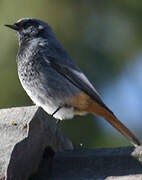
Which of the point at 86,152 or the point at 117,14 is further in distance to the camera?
the point at 117,14

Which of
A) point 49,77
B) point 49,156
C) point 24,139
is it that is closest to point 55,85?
point 49,77

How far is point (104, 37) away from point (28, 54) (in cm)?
268

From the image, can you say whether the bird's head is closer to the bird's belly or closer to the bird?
the bird

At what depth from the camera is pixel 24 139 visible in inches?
114

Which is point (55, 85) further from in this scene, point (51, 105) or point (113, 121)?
point (113, 121)

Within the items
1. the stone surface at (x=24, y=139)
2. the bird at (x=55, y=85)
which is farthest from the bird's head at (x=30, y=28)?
the stone surface at (x=24, y=139)

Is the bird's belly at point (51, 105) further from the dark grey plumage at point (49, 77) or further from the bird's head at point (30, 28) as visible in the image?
the bird's head at point (30, 28)

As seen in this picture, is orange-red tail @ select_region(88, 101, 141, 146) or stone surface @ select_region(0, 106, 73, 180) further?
orange-red tail @ select_region(88, 101, 141, 146)

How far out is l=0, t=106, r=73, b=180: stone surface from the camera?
106 inches

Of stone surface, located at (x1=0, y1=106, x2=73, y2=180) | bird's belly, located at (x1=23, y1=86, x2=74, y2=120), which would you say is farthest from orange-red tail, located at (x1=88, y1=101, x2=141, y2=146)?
stone surface, located at (x1=0, y1=106, x2=73, y2=180)

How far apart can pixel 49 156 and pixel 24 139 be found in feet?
1.39

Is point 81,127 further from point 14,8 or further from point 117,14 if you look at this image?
point 117,14

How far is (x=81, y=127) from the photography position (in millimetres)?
5844

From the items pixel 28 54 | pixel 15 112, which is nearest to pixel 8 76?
pixel 28 54
